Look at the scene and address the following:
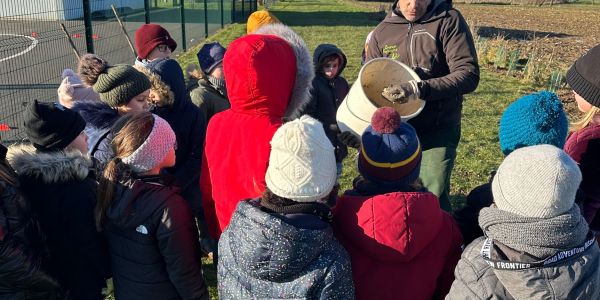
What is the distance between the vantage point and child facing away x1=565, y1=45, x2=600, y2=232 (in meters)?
2.06

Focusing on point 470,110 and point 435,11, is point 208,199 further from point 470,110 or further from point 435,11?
point 470,110

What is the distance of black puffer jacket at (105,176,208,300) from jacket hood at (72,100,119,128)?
77 cm

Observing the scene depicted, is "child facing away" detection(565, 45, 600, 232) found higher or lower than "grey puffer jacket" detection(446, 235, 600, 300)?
higher

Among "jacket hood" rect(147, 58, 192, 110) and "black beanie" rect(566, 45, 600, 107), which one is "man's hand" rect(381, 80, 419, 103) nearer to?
"black beanie" rect(566, 45, 600, 107)

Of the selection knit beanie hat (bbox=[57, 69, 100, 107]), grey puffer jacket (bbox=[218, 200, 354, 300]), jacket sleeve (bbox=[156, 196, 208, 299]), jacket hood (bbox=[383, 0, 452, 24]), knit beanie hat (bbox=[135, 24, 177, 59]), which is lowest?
jacket sleeve (bbox=[156, 196, 208, 299])

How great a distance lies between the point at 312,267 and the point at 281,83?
716 millimetres

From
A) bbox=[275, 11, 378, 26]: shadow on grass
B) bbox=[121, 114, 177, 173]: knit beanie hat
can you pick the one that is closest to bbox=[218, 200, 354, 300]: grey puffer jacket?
bbox=[121, 114, 177, 173]: knit beanie hat

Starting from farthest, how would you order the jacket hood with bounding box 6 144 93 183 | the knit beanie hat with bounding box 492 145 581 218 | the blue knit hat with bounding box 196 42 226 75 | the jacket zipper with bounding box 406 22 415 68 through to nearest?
the blue knit hat with bounding box 196 42 226 75
the jacket zipper with bounding box 406 22 415 68
the jacket hood with bounding box 6 144 93 183
the knit beanie hat with bounding box 492 145 581 218

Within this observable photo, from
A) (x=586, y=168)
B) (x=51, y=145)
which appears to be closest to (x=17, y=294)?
(x=51, y=145)

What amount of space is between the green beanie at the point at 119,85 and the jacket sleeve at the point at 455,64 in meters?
1.60

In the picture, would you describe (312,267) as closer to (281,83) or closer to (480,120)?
(281,83)

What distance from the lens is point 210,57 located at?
3.43m

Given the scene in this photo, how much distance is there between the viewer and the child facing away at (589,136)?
6.77 feet

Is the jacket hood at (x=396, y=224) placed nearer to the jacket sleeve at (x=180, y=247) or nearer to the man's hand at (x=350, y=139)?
the jacket sleeve at (x=180, y=247)
